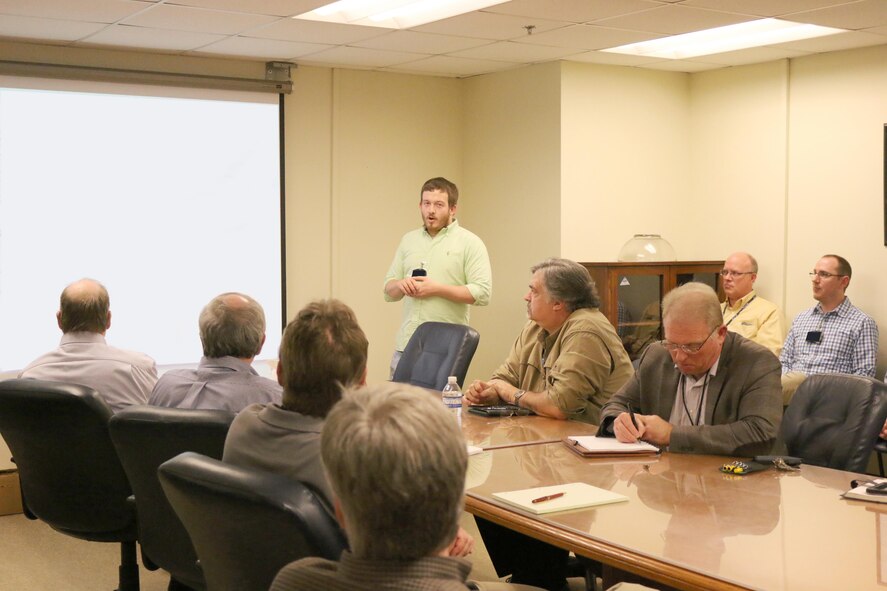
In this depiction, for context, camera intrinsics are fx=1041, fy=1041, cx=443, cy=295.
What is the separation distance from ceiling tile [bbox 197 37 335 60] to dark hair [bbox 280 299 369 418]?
3.80 metres

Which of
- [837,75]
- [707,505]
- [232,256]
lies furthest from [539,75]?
[707,505]

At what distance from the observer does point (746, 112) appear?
676 centimetres

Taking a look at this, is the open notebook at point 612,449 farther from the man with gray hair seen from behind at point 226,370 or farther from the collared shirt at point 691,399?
the man with gray hair seen from behind at point 226,370

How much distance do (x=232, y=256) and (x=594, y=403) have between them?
3.29 meters

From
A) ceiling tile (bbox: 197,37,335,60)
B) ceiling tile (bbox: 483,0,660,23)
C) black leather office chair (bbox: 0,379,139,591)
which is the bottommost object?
black leather office chair (bbox: 0,379,139,591)

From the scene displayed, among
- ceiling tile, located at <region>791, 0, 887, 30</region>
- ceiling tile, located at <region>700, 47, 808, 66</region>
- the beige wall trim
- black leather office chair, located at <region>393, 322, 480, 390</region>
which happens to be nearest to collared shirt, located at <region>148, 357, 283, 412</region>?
black leather office chair, located at <region>393, 322, 480, 390</region>

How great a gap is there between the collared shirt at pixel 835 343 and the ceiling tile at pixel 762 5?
1829mm

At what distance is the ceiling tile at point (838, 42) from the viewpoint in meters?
5.73

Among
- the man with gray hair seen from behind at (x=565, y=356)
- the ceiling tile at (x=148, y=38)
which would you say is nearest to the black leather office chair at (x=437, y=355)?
the man with gray hair seen from behind at (x=565, y=356)

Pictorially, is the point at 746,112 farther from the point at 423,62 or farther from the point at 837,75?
the point at 423,62

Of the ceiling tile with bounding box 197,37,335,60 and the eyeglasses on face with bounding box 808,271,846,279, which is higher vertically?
the ceiling tile with bounding box 197,37,335,60

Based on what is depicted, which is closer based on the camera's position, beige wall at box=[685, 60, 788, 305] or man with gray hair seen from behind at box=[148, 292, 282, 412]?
man with gray hair seen from behind at box=[148, 292, 282, 412]

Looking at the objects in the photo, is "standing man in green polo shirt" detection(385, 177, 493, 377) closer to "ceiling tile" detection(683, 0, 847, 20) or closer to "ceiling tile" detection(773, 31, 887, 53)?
"ceiling tile" detection(683, 0, 847, 20)

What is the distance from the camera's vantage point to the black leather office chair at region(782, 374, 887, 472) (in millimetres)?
3309
